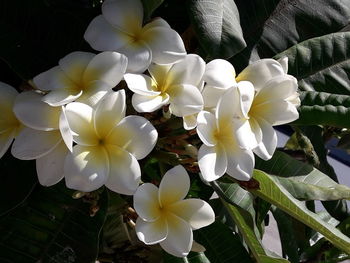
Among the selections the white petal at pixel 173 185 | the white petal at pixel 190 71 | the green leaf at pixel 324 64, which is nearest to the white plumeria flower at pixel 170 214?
the white petal at pixel 173 185

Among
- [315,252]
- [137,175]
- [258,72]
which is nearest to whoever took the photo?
[137,175]

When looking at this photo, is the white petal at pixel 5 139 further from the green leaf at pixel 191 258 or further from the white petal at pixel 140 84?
the green leaf at pixel 191 258

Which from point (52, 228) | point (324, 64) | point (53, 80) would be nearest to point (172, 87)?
point (53, 80)

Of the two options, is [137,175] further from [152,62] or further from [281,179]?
[281,179]

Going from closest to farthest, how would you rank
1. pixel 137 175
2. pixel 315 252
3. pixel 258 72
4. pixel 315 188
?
1. pixel 137 175
2. pixel 258 72
3. pixel 315 188
4. pixel 315 252

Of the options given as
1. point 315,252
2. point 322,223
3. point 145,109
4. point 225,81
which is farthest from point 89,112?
point 315,252

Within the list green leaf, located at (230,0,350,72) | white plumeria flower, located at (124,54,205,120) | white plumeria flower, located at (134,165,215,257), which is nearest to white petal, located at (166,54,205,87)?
white plumeria flower, located at (124,54,205,120)

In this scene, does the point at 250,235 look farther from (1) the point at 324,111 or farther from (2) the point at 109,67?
(2) the point at 109,67
